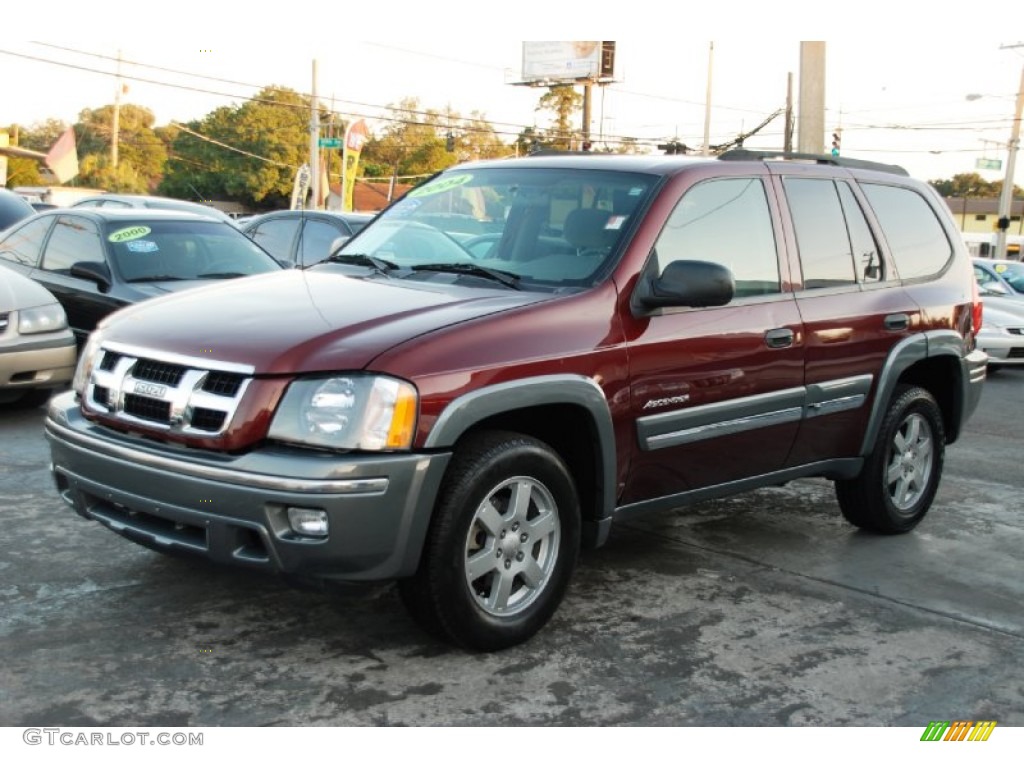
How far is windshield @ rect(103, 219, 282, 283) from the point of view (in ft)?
→ 30.6

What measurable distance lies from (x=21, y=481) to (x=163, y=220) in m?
3.86

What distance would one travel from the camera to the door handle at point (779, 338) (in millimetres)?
5041

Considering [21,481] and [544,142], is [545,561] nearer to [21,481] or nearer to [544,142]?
[21,481]

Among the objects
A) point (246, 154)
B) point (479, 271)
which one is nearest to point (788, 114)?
point (479, 271)

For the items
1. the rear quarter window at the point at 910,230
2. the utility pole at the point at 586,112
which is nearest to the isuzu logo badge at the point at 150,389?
the rear quarter window at the point at 910,230

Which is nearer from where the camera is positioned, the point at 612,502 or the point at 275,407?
the point at 275,407

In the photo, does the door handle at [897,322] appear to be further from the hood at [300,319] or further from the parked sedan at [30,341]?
the parked sedan at [30,341]

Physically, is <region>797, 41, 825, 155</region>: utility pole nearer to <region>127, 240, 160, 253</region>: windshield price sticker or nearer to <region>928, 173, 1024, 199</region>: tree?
<region>127, 240, 160, 253</region>: windshield price sticker

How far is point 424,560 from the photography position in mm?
3912

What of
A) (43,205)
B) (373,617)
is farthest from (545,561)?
(43,205)

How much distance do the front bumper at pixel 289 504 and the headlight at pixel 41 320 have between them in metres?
4.63

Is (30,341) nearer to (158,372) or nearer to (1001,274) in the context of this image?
(158,372)

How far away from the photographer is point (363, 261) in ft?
16.9

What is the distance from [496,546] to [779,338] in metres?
1.71
